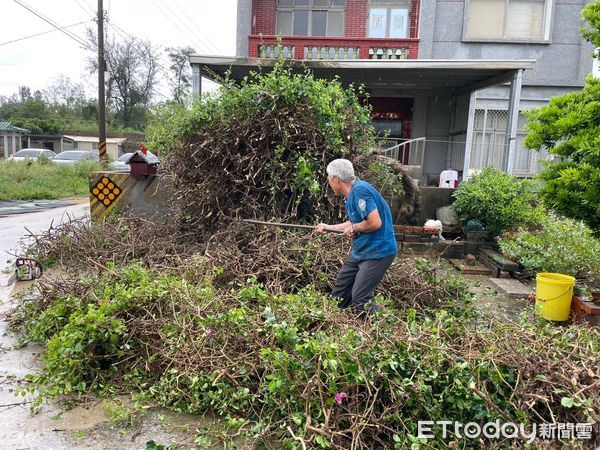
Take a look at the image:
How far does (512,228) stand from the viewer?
795 centimetres

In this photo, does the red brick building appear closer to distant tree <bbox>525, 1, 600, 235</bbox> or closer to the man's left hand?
distant tree <bbox>525, 1, 600, 235</bbox>

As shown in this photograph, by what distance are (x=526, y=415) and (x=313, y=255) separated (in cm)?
275

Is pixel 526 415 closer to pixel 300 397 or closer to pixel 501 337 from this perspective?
pixel 501 337

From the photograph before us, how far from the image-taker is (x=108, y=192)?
7332mm

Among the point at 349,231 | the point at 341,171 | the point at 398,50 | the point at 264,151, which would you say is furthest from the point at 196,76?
the point at 349,231

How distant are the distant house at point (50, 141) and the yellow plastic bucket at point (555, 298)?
142 ft

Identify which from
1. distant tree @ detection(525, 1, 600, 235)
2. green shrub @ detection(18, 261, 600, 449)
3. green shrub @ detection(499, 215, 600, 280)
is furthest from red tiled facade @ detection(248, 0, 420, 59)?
green shrub @ detection(18, 261, 600, 449)

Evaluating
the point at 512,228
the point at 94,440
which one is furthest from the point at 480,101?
the point at 94,440

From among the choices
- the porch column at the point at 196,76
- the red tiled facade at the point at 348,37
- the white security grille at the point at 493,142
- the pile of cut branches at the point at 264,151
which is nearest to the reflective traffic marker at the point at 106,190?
the pile of cut branches at the point at 264,151

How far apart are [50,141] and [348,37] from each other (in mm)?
36717

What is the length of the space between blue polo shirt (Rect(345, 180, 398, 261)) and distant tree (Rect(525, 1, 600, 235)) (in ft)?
6.44

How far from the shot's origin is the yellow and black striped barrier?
731 cm

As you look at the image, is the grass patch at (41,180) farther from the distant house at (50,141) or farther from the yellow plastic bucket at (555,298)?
the distant house at (50,141)

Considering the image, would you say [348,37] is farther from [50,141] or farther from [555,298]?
[50,141]
